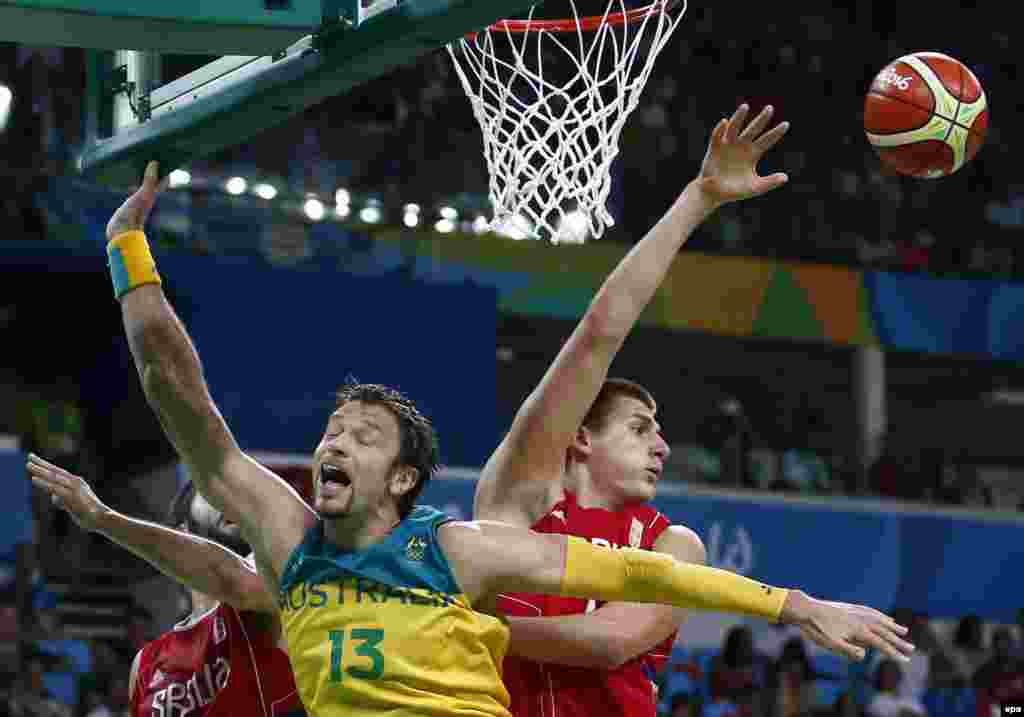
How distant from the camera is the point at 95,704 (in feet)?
33.5

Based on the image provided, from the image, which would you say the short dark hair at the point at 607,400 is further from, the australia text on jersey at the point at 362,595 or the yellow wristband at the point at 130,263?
the yellow wristband at the point at 130,263

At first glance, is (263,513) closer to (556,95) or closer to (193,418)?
(193,418)

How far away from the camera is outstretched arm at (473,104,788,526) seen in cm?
396

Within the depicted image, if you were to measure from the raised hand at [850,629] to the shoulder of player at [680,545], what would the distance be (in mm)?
759

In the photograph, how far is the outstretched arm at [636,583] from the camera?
3.45 metres

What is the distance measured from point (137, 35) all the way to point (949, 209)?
1476 centimetres

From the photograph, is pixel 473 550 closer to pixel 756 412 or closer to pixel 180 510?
pixel 180 510

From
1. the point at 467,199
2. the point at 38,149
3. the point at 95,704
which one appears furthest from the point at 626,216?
the point at 95,704

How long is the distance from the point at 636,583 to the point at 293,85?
5.94 ft

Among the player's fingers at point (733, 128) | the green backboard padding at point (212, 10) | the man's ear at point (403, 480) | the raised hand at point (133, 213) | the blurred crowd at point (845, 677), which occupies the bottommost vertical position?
the blurred crowd at point (845, 677)

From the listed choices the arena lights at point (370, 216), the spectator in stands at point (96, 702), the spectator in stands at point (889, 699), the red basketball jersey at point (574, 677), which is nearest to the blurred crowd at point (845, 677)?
the spectator in stands at point (889, 699)

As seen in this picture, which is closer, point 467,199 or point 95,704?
point 95,704

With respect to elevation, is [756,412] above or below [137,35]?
below

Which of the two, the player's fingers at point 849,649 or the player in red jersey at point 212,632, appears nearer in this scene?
the player's fingers at point 849,649
